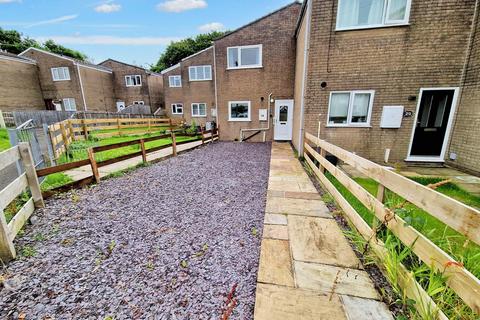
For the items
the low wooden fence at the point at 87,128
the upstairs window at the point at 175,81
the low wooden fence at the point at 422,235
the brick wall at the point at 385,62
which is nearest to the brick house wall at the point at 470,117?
the brick wall at the point at 385,62

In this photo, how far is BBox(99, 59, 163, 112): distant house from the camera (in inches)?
881

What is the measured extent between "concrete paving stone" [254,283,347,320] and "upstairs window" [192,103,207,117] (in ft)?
52.4

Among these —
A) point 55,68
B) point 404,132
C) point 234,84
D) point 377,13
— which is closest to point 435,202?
point 404,132

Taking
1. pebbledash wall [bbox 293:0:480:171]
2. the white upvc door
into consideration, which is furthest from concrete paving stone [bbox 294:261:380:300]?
the white upvc door

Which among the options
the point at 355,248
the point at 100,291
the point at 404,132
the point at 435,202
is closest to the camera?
the point at 435,202

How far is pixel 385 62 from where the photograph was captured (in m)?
6.20

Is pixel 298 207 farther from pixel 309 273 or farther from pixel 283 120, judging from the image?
pixel 283 120

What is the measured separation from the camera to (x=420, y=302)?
4.88ft

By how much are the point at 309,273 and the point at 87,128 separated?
12.3 m

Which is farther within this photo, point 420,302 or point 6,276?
point 6,276

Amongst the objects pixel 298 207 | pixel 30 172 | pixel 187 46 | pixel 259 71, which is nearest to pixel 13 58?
pixel 187 46

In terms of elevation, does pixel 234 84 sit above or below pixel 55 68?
below

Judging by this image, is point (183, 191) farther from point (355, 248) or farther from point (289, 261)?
point (355, 248)

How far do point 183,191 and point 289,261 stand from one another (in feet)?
9.01
